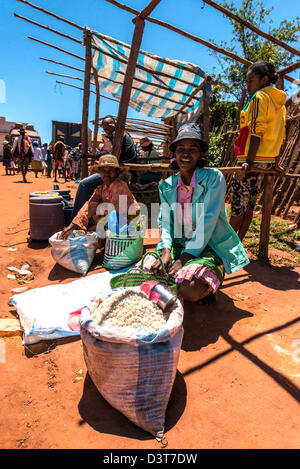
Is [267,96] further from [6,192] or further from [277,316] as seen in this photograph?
[6,192]

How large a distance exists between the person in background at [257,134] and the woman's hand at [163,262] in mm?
1440

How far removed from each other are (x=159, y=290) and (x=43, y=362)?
96 centimetres

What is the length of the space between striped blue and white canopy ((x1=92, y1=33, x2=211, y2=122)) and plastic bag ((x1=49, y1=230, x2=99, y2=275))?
3353 mm

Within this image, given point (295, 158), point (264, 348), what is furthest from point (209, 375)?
point (295, 158)

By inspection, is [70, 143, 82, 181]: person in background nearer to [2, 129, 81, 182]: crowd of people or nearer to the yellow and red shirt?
[2, 129, 81, 182]: crowd of people

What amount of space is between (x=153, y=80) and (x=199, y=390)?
590 cm

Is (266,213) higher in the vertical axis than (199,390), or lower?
higher

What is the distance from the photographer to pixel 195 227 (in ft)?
8.18

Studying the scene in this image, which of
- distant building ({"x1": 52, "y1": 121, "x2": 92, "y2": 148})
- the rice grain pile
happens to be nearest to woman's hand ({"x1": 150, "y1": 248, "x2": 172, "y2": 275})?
the rice grain pile

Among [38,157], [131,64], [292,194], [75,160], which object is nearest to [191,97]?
[292,194]

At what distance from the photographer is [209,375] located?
1811mm

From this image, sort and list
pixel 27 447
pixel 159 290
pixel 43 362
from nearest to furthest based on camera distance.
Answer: pixel 27 447, pixel 159 290, pixel 43 362

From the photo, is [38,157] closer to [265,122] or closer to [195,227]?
[265,122]

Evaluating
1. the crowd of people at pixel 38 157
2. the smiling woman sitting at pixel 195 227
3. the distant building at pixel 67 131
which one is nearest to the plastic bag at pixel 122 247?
the smiling woman sitting at pixel 195 227
